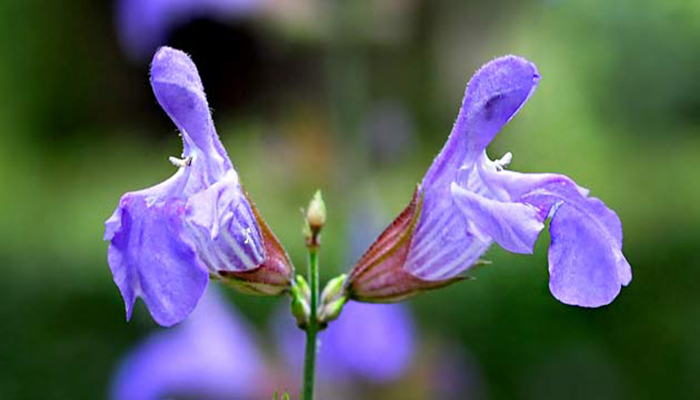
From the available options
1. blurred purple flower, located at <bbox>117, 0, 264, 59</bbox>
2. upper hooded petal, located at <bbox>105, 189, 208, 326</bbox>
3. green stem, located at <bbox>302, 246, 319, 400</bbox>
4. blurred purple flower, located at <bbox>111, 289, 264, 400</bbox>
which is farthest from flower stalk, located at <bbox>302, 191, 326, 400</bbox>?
blurred purple flower, located at <bbox>117, 0, 264, 59</bbox>

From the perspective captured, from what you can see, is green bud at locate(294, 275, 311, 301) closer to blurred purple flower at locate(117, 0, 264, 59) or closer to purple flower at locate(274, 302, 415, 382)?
purple flower at locate(274, 302, 415, 382)

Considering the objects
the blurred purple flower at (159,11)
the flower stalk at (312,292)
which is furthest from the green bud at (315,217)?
the blurred purple flower at (159,11)

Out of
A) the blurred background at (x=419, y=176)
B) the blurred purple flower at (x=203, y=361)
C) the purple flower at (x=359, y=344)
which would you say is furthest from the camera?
the blurred background at (x=419, y=176)

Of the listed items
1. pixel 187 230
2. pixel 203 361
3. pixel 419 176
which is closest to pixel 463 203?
pixel 187 230

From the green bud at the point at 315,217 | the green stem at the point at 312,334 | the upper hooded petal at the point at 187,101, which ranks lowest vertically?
the green stem at the point at 312,334

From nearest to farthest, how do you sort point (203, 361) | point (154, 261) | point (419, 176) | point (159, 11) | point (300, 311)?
point (154, 261) → point (300, 311) → point (203, 361) → point (159, 11) → point (419, 176)

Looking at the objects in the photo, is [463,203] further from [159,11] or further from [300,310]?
[159,11]

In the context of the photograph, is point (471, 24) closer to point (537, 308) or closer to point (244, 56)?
point (244, 56)

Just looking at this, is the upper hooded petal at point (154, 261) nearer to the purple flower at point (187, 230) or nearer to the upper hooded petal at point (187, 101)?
the purple flower at point (187, 230)
